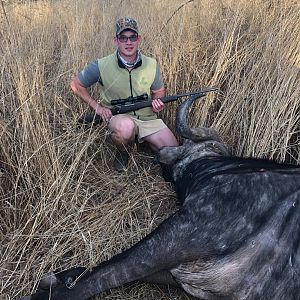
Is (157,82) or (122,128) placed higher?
(157,82)

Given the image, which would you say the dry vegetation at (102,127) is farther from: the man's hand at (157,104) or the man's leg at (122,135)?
the man's hand at (157,104)

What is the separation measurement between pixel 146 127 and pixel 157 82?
0.41 metres

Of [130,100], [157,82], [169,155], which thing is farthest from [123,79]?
[169,155]

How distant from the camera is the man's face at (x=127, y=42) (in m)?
4.12

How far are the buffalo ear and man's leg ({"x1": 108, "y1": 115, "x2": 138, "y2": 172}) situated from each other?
346 millimetres

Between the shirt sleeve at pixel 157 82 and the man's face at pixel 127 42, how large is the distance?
0.30 meters

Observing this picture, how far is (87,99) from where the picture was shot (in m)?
4.23

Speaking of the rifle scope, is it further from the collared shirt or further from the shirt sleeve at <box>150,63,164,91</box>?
the collared shirt

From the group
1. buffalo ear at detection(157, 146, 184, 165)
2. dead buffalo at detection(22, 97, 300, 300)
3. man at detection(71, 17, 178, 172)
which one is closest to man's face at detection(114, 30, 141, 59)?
man at detection(71, 17, 178, 172)

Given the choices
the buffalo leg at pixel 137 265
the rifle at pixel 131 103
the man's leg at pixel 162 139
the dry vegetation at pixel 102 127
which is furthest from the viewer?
the man's leg at pixel 162 139

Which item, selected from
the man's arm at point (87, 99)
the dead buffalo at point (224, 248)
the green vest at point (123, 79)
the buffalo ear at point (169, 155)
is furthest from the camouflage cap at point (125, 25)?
the dead buffalo at point (224, 248)

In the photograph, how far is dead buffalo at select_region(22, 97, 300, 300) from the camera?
2666mm

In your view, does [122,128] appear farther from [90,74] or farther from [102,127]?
[90,74]

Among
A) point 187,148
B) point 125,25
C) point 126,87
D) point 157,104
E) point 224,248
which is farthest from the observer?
point 126,87
